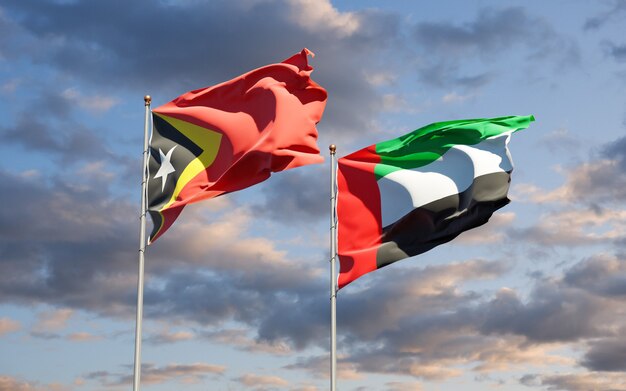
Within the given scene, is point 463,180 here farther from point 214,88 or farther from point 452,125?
point 214,88

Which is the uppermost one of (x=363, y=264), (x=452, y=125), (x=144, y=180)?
(x=452, y=125)

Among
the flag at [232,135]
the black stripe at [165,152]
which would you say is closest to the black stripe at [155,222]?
the flag at [232,135]

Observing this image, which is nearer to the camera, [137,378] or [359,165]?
[137,378]

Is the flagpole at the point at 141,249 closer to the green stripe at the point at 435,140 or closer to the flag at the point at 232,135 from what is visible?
the flag at the point at 232,135

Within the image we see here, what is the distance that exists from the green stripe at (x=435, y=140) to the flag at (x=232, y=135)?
3.08 metres

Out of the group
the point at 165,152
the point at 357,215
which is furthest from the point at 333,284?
the point at 165,152

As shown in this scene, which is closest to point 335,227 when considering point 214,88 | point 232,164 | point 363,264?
point 363,264

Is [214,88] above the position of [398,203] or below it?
above

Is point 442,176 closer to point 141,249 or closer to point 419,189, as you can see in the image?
Result: point 419,189

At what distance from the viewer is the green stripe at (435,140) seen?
1651 inches

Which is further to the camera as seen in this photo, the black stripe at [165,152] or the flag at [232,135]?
the black stripe at [165,152]

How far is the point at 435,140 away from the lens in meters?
42.3

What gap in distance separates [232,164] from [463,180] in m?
8.92

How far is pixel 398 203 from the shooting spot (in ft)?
136
